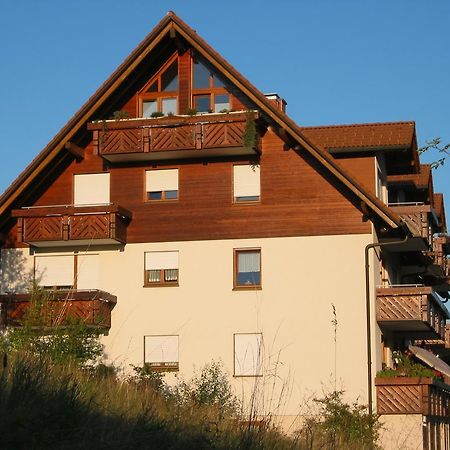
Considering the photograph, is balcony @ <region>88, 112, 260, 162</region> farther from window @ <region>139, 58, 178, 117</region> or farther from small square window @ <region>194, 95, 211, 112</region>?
window @ <region>139, 58, 178, 117</region>

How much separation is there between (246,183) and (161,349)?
20.3ft

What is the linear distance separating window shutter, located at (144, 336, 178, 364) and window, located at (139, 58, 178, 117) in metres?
7.62

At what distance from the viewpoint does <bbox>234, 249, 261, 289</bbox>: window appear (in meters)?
33.9

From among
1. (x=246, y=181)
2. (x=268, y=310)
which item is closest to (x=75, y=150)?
(x=246, y=181)

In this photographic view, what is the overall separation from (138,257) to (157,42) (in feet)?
23.6

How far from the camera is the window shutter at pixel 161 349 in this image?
3416 cm

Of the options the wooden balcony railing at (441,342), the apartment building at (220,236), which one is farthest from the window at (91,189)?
the wooden balcony railing at (441,342)

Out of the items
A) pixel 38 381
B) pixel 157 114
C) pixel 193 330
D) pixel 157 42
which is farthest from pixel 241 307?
pixel 38 381

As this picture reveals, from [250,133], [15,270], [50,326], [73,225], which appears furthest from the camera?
[15,270]

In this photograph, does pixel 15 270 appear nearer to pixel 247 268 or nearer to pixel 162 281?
pixel 162 281

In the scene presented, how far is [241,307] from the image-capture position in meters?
33.8

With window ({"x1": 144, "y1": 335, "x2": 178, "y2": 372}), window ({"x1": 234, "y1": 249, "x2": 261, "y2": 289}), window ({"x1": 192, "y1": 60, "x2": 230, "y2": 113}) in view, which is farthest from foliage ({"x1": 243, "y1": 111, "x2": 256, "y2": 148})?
window ({"x1": 144, "y1": 335, "x2": 178, "y2": 372})

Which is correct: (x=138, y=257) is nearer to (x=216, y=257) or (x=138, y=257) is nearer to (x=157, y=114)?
(x=216, y=257)

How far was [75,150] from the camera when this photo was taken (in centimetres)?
3509
